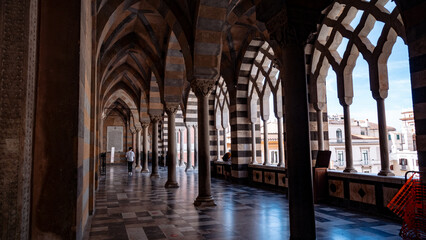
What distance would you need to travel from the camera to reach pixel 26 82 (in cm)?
246

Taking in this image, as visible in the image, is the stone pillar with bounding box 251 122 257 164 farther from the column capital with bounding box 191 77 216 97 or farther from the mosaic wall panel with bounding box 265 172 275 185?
→ the column capital with bounding box 191 77 216 97

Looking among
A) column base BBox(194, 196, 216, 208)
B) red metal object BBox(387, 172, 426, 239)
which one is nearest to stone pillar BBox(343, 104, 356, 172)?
red metal object BBox(387, 172, 426, 239)

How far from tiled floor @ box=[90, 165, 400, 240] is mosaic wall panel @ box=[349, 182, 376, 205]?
472mm

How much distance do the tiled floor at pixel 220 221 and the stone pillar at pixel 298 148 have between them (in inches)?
41.6

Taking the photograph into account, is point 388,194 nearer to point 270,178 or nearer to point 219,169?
point 270,178

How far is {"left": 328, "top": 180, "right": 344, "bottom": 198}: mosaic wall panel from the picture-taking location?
670cm

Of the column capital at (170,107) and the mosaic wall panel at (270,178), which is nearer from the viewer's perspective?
the mosaic wall panel at (270,178)

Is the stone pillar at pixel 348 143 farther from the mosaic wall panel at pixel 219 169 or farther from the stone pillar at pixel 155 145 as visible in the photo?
the stone pillar at pixel 155 145

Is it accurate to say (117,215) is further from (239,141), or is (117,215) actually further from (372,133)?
(372,133)

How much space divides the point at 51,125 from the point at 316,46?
680 centimetres

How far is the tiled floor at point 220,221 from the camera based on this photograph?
14.5 feet

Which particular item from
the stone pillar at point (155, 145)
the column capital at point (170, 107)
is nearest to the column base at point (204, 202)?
the column capital at point (170, 107)

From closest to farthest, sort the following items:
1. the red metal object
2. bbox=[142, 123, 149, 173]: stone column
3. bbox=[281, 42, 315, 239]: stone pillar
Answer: bbox=[281, 42, 315, 239]: stone pillar
the red metal object
bbox=[142, 123, 149, 173]: stone column

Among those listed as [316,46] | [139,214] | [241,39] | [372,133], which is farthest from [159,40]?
[372,133]
